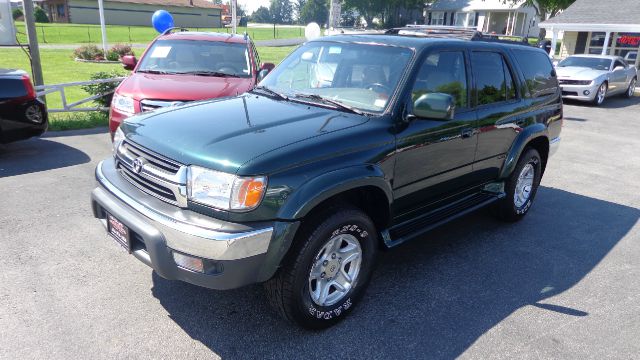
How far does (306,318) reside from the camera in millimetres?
3133

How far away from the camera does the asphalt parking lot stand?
3.10 m

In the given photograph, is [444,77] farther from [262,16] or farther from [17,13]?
[262,16]

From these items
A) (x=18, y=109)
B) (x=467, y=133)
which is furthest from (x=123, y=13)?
(x=467, y=133)

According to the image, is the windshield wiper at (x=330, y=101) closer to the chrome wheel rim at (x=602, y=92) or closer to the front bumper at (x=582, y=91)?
the front bumper at (x=582, y=91)

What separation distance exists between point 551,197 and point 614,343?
3405mm

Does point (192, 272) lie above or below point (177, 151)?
below

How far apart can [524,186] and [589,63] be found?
44.7 feet

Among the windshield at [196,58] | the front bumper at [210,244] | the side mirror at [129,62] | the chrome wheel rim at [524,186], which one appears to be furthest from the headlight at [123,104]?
the chrome wheel rim at [524,186]

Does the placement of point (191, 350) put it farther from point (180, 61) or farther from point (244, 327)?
point (180, 61)

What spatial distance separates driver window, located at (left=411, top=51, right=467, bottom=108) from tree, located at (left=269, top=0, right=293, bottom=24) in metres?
145

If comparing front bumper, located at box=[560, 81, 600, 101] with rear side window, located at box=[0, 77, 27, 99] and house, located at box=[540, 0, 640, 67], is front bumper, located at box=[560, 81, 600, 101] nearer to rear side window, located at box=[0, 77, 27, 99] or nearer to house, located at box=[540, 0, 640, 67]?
house, located at box=[540, 0, 640, 67]

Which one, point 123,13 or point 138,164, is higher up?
point 123,13

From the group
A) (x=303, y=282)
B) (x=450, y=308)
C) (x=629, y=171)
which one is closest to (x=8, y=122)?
(x=303, y=282)

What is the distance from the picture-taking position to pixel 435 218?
13.3 ft
